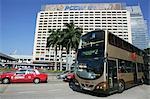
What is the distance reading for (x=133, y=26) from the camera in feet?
616

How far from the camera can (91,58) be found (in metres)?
14.9

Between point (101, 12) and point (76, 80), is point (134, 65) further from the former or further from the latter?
point (101, 12)

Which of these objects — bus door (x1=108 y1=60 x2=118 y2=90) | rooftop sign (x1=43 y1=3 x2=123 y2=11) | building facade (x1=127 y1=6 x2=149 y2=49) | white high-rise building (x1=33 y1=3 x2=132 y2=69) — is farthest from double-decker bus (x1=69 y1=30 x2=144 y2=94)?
building facade (x1=127 y1=6 x2=149 y2=49)

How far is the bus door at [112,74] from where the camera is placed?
584 inches

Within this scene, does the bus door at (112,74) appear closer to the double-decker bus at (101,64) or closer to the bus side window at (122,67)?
the double-decker bus at (101,64)

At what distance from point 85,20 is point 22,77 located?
133397 mm

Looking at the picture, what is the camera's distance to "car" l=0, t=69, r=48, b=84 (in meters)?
22.0

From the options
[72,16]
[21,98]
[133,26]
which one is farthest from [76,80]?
[133,26]

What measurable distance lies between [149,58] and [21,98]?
70.4 feet

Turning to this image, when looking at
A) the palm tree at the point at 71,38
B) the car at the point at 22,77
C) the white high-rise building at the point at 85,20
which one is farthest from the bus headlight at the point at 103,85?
the white high-rise building at the point at 85,20

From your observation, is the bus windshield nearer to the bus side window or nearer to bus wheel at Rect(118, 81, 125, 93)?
the bus side window

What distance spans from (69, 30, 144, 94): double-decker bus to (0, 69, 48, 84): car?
8.23m

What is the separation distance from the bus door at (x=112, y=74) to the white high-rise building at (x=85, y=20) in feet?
436

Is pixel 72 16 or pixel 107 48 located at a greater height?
pixel 72 16
